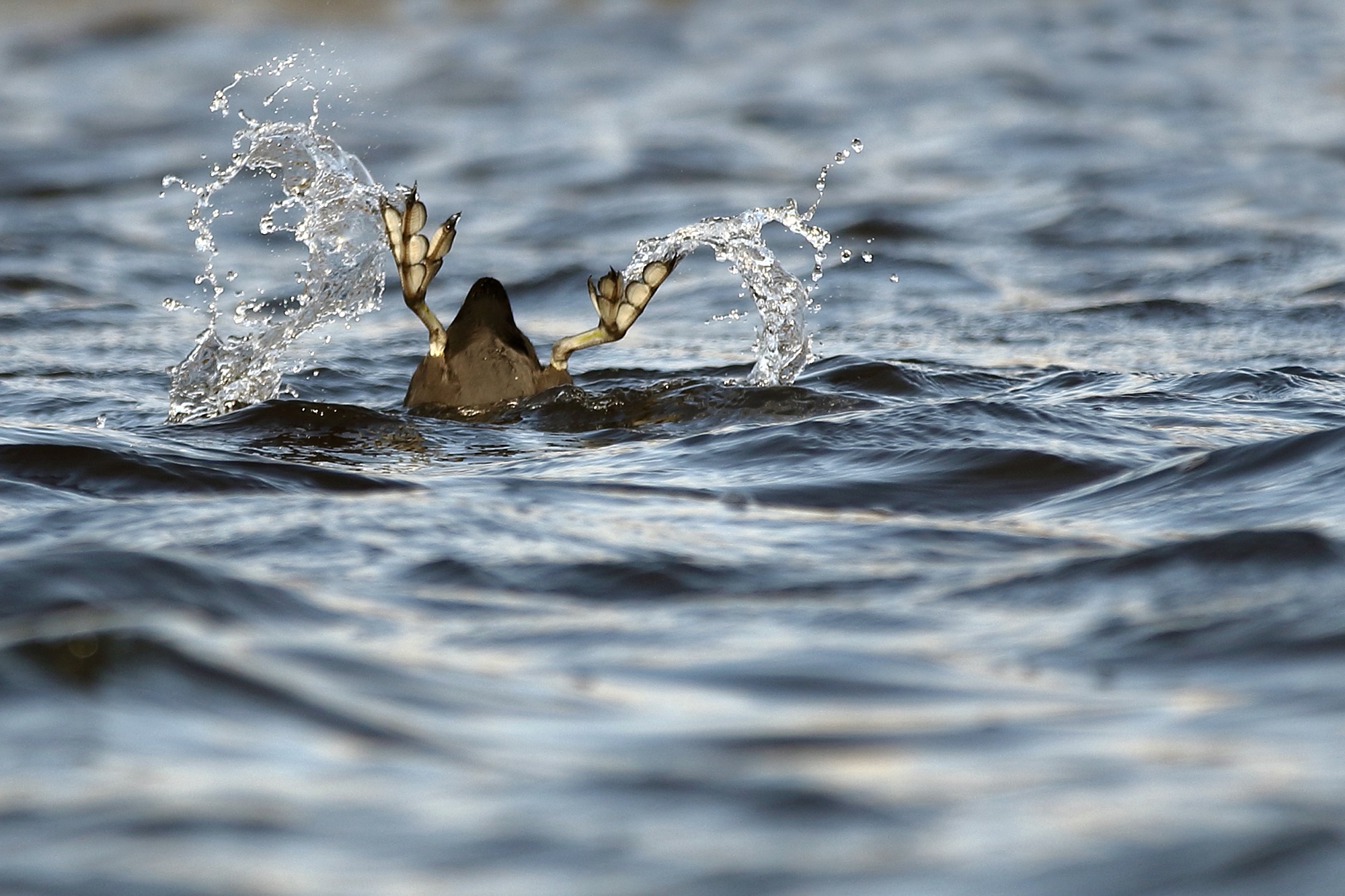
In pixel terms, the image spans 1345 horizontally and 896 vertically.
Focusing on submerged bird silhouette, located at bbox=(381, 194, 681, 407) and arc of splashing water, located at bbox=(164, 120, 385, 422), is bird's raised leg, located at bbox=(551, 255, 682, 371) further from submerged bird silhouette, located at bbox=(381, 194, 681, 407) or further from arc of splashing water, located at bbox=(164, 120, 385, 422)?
arc of splashing water, located at bbox=(164, 120, 385, 422)

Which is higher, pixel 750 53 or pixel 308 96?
pixel 750 53

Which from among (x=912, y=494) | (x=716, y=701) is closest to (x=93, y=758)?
(x=716, y=701)

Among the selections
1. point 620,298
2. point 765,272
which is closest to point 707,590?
point 620,298

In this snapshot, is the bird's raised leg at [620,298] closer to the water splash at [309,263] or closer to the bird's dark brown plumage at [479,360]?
the bird's dark brown plumage at [479,360]

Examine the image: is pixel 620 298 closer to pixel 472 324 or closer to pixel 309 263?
pixel 472 324

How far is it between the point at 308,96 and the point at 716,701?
1534cm

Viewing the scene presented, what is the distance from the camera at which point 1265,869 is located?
219 centimetres

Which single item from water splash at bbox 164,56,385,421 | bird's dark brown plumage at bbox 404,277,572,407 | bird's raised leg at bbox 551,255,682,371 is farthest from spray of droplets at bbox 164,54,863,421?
bird's dark brown plumage at bbox 404,277,572,407

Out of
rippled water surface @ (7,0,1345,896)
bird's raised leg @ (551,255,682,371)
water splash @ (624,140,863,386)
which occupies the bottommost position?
rippled water surface @ (7,0,1345,896)

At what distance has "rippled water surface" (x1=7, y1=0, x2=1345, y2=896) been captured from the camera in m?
2.32

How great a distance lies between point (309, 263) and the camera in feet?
23.3

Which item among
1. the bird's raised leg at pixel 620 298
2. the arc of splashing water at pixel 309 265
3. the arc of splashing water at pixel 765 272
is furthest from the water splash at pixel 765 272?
the arc of splashing water at pixel 309 265

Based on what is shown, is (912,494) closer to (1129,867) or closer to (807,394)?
(807,394)

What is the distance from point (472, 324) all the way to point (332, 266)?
1.10m
